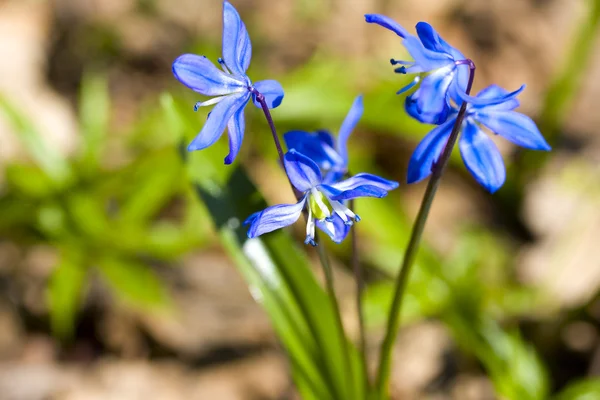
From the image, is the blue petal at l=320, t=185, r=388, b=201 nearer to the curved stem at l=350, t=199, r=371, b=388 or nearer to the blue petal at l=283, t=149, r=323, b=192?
the blue petal at l=283, t=149, r=323, b=192

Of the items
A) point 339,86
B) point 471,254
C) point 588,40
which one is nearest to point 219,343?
point 471,254

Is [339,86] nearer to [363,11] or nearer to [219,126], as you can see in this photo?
[363,11]

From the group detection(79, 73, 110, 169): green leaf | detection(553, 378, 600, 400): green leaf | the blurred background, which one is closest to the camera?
detection(553, 378, 600, 400): green leaf

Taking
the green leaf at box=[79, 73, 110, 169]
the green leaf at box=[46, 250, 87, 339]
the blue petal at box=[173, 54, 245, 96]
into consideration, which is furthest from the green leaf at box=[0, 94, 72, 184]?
the blue petal at box=[173, 54, 245, 96]

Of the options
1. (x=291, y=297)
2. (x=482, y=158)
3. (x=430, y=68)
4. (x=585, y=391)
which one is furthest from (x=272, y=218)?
(x=585, y=391)

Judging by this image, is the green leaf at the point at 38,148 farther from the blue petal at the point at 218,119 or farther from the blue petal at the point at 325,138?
the blue petal at the point at 218,119

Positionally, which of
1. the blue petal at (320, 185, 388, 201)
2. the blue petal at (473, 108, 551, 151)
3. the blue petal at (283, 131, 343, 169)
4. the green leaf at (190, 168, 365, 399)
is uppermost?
the blue petal at (473, 108, 551, 151)

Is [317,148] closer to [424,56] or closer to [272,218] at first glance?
[272,218]
